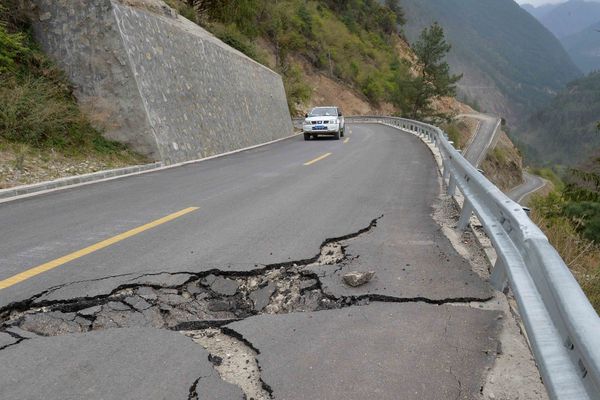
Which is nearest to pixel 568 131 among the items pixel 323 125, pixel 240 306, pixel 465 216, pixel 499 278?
pixel 323 125

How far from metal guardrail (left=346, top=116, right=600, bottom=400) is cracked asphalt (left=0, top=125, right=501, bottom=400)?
0.50 meters

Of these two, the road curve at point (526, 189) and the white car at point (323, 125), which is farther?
the road curve at point (526, 189)

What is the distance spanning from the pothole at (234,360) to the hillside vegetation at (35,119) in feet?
24.0

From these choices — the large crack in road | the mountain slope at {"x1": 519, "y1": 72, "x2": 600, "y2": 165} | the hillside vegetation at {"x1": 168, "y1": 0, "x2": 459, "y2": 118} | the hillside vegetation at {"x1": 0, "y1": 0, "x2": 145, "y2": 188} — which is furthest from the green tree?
the mountain slope at {"x1": 519, "y1": 72, "x2": 600, "y2": 165}

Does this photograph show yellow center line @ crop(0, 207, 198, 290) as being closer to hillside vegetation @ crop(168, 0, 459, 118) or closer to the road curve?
hillside vegetation @ crop(168, 0, 459, 118)

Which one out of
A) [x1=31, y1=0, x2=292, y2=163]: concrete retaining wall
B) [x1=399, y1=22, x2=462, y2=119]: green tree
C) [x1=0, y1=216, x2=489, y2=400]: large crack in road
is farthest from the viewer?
[x1=399, y1=22, x2=462, y2=119]: green tree

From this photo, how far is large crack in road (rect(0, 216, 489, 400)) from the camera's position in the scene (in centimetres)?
312

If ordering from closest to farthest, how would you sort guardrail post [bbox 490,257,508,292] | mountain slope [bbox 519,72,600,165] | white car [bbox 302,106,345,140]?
1. guardrail post [bbox 490,257,508,292]
2. white car [bbox 302,106,345,140]
3. mountain slope [bbox 519,72,600,165]

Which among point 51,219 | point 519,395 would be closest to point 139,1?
point 51,219

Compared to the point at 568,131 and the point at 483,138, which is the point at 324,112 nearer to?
the point at 483,138

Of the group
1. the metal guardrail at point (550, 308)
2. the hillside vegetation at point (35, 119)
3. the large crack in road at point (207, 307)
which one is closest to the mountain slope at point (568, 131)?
the hillside vegetation at point (35, 119)

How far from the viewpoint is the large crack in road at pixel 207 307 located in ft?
10.2

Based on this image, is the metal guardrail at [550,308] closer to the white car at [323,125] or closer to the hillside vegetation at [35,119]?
the hillside vegetation at [35,119]

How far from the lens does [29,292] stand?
3.81 meters
